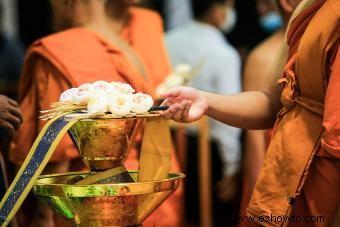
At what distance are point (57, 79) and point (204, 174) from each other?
2.08 m

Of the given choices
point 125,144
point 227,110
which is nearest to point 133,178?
point 125,144

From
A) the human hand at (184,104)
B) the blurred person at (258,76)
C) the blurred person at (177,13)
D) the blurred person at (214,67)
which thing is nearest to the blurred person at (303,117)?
the human hand at (184,104)

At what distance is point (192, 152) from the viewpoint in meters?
4.82

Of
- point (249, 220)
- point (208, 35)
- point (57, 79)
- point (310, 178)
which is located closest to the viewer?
point (310, 178)

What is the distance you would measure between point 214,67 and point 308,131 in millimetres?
2967

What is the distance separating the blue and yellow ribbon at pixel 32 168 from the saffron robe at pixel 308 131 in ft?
1.68

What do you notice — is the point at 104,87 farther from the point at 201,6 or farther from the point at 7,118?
the point at 201,6

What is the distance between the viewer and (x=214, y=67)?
496 cm

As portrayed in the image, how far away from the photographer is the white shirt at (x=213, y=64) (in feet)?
16.0

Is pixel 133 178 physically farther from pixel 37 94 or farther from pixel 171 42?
pixel 171 42

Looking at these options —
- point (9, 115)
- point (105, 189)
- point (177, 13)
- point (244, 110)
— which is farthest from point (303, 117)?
point (177, 13)

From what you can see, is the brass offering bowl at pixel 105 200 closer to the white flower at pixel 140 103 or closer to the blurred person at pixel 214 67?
the white flower at pixel 140 103

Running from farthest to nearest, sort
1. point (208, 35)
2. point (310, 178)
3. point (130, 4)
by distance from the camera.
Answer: point (208, 35) → point (130, 4) → point (310, 178)

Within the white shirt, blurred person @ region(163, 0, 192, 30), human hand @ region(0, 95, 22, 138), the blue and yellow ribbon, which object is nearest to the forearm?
A: the blue and yellow ribbon
